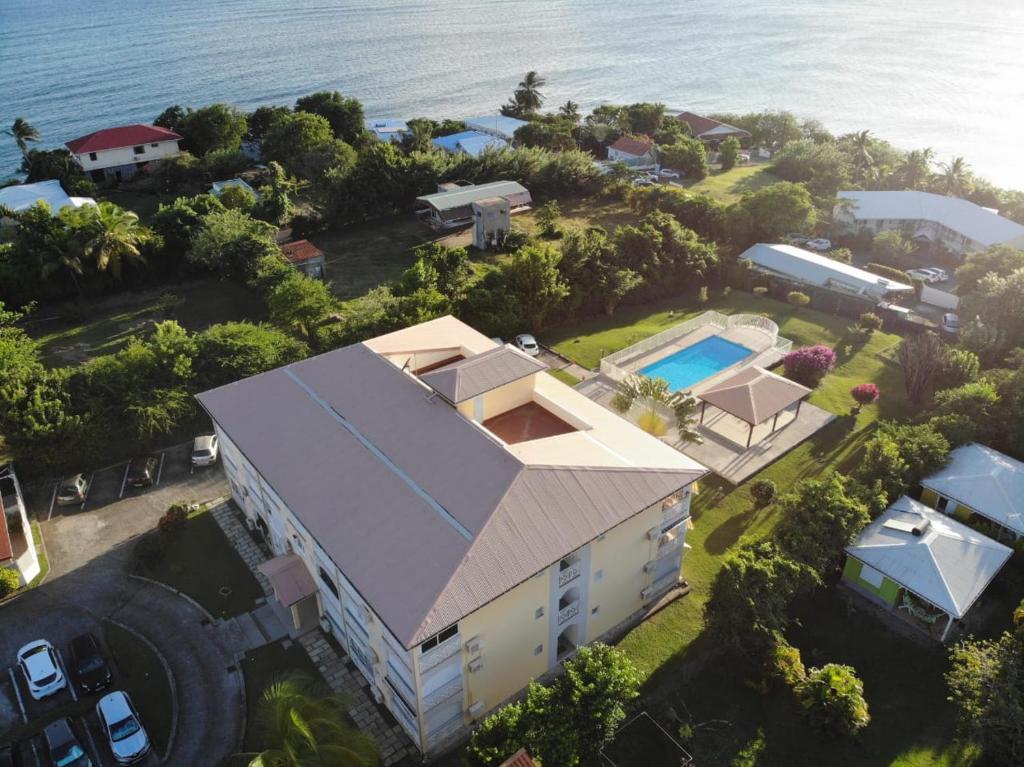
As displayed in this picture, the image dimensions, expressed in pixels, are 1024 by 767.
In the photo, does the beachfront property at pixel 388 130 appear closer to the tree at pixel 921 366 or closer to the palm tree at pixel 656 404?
the palm tree at pixel 656 404

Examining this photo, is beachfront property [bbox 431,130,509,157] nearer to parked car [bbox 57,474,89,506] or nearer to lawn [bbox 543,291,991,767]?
lawn [bbox 543,291,991,767]

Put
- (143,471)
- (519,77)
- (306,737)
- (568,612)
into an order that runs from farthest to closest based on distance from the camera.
→ (519,77)
(143,471)
(568,612)
(306,737)

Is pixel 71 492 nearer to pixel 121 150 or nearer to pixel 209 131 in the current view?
pixel 121 150

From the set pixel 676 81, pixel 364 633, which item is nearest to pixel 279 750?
pixel 364 633

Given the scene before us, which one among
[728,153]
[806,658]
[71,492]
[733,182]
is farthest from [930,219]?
[71,492]

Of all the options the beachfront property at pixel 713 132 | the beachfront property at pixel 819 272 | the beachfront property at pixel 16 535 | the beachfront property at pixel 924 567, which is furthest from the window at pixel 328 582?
the beachfront property at pixel 713 132

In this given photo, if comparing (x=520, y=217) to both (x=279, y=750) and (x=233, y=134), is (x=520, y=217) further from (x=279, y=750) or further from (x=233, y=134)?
(x=279, y=750)
